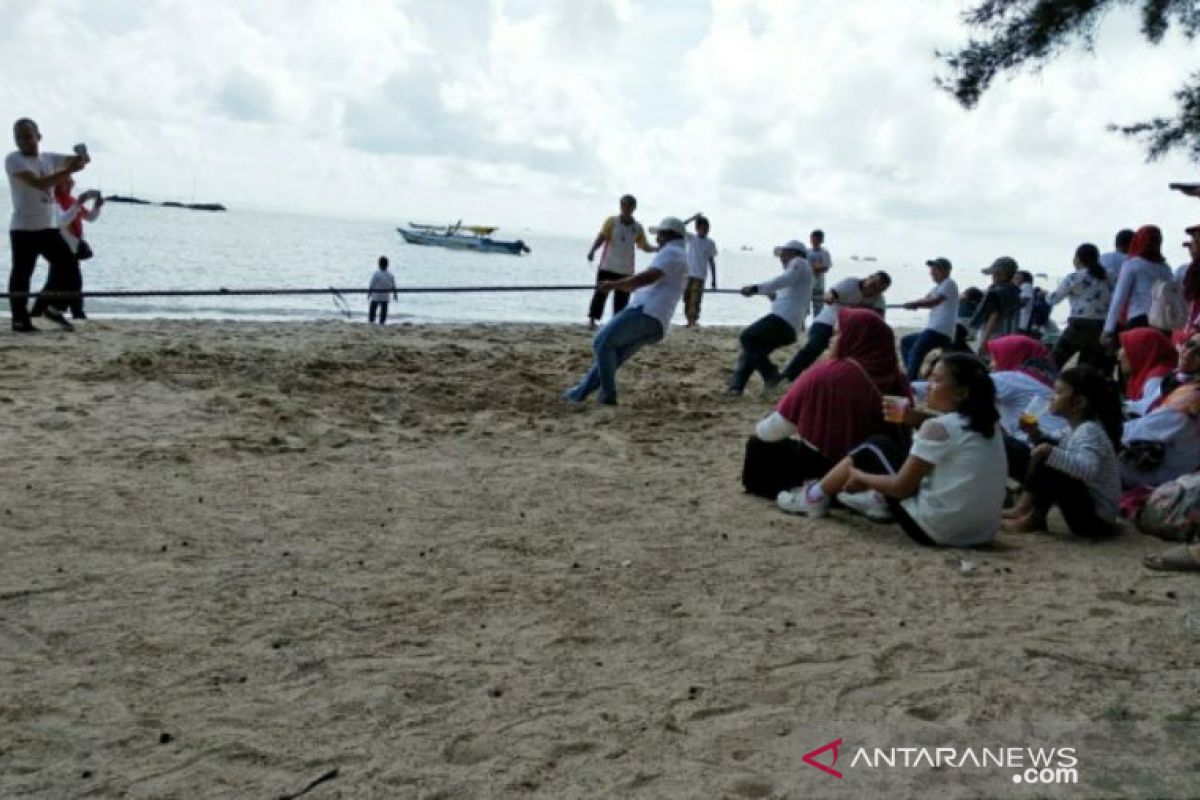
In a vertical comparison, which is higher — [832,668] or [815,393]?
[815,393]

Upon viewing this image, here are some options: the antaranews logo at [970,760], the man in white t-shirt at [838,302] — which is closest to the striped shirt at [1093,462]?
the antaranews logo at [970,760]

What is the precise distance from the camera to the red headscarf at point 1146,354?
7336 millimetres

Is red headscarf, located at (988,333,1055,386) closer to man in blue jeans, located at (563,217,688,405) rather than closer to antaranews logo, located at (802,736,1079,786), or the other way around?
man in blue jeans, located at (563,217,688,405)

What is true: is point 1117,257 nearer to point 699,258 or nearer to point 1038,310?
point 1038,310

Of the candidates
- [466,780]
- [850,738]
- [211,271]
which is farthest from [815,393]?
[211,271]

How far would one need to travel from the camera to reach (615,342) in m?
9.09

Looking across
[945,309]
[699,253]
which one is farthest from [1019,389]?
[699,253]

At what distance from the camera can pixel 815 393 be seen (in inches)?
241

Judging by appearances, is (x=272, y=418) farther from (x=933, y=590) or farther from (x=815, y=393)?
(x=933, y=590)

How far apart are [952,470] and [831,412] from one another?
2.91ft

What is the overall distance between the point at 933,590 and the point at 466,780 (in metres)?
2.46

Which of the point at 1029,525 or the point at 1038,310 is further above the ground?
the point at 1038,310

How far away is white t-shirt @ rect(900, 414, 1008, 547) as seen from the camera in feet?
17.3

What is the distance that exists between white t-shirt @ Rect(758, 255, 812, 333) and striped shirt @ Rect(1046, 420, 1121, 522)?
4.45 meters
